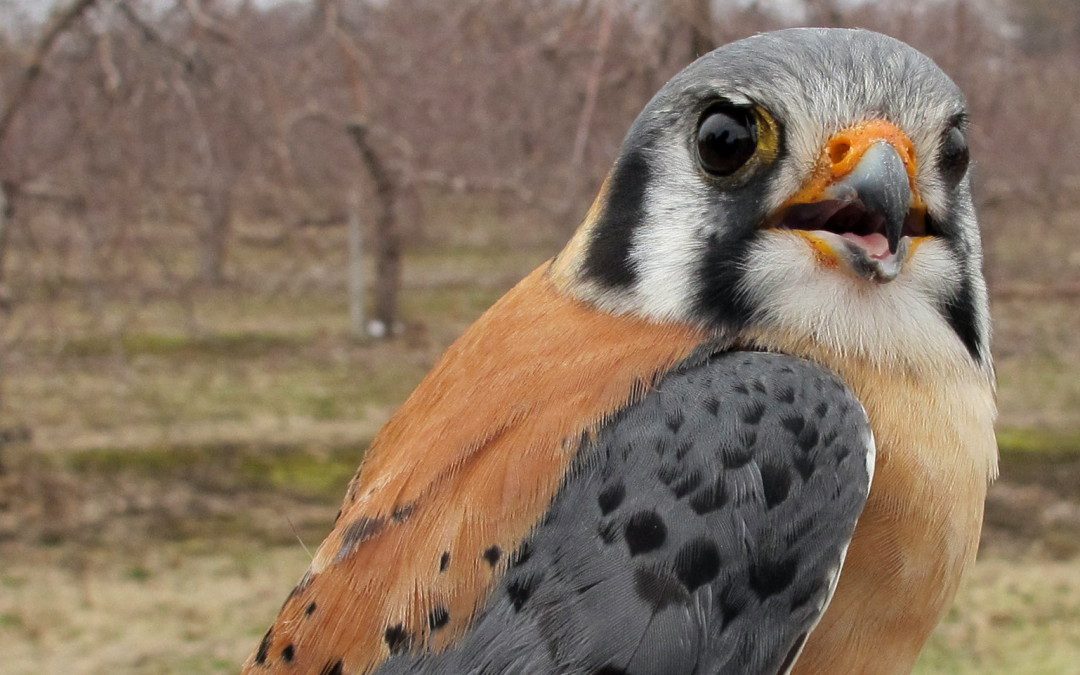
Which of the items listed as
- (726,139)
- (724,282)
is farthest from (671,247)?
(726,139)

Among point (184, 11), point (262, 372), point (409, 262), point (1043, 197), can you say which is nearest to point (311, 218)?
point (184, 11)

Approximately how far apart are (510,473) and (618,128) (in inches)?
180

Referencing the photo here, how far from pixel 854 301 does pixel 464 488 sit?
811 millimetres

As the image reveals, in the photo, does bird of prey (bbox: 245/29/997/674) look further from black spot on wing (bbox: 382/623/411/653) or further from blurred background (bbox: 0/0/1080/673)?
blurred background (bbox: 0/0/1080/673)

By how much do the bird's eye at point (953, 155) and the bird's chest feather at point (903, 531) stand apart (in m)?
0.39

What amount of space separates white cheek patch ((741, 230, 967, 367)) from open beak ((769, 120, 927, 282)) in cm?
4

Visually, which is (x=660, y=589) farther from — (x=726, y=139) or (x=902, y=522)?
(x=726, y=139)

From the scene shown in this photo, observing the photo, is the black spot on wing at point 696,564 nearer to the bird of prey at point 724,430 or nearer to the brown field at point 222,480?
the bird of prey at point 724,430

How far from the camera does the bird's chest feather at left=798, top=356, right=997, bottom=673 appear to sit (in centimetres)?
202

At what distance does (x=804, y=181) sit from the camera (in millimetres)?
2031

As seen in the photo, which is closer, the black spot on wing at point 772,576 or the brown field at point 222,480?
the black spot on wing at point 772,576

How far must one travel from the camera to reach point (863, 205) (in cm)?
198

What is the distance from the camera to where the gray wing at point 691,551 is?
73.0 inches

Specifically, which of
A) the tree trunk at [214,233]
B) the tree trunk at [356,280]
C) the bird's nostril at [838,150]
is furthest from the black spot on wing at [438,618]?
the tree trunk at [356,280]
